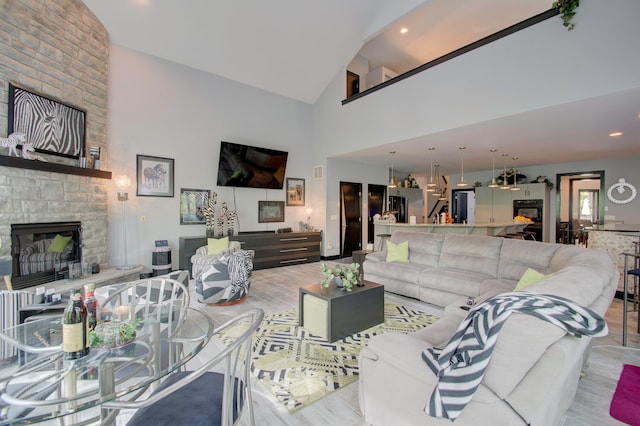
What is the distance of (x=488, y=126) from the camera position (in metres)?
4.60

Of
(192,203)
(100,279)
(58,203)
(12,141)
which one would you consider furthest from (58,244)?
(192,203)

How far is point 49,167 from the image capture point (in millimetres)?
3711

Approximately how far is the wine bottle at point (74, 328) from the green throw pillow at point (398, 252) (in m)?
4.20

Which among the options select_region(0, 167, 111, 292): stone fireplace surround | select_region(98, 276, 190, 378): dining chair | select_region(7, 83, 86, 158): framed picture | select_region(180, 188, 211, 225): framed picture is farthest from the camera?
select_region(180, 188, 211, 225): framed picture

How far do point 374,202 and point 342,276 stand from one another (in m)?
5.76

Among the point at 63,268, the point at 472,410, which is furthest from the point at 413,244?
the point at 63,268

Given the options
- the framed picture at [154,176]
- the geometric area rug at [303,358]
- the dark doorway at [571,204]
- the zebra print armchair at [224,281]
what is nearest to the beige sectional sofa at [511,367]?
the geometric area rug at [303,358]

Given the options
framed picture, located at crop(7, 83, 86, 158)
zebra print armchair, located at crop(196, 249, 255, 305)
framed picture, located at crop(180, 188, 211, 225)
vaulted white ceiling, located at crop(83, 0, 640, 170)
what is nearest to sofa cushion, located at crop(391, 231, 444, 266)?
vaulted white ceiling, located at crop(83, 0, 640, 170)

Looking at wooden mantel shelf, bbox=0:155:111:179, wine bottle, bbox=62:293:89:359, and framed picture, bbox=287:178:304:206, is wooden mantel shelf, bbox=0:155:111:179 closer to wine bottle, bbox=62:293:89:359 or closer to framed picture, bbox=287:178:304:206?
wine bottle, bbox=62:293:89:359

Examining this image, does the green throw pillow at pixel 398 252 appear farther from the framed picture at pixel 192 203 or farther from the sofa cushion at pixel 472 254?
the framed picture at pixel 192 203

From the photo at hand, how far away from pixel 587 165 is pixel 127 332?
32.4 feet

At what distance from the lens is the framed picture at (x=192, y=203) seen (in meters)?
5.84

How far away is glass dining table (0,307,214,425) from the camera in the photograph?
1109mm

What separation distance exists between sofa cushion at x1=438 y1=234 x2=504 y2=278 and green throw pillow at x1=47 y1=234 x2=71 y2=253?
5476 millimetres
